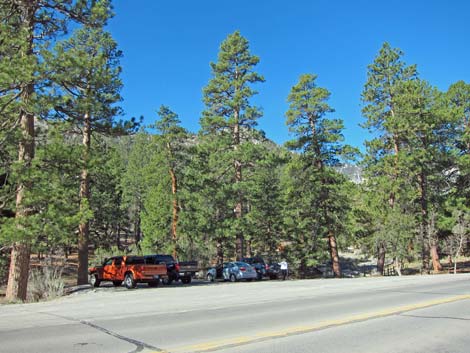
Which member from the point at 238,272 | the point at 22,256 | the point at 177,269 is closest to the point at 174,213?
the point at 238,272

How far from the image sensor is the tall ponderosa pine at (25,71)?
13.5 meters

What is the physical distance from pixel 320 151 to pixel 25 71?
22.9 metres

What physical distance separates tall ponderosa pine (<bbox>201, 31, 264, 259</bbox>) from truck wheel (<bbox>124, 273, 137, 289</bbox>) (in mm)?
12700

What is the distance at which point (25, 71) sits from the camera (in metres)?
13.0

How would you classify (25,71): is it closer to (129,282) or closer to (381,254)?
(129,282)

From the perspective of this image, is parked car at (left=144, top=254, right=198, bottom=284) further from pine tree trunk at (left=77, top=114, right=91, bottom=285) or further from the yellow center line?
the yellow center line

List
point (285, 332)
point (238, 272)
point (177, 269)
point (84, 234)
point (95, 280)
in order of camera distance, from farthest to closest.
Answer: point (238, 272), point (177, 269), point (95, 280), point (84, 234), point (285, 332)

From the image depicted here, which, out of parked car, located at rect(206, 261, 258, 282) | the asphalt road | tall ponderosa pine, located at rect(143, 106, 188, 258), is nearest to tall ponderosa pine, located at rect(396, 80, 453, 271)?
parked car, located at rect(206, 261, 258, 282)

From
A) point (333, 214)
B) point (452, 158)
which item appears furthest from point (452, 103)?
point (333, 214)

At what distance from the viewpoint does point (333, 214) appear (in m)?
31.0

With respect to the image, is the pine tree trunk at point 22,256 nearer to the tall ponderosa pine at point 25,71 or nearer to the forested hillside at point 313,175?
the tall ponderosa pine at point 25,71

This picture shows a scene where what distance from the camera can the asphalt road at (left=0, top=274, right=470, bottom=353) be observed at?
21.5 ft

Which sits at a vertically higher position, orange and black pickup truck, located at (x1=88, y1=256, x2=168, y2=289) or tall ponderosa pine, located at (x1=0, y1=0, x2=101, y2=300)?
tall ponderosa pine, located at (x1=0, y1=0, x2=101, y2=300)

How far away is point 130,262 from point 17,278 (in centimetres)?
678
